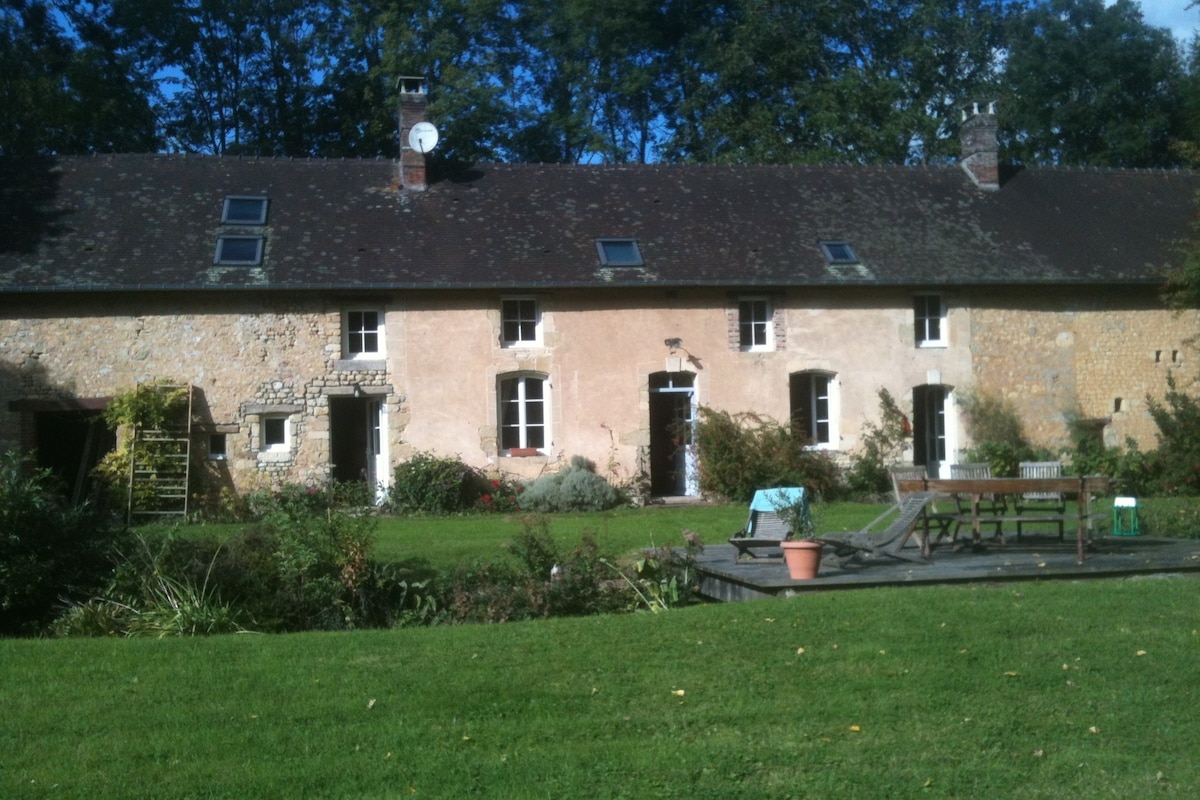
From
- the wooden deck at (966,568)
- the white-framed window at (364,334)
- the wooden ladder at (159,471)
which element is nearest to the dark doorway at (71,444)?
the wooden ladder at (159,471)

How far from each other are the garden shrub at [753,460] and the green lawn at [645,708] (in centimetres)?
1037

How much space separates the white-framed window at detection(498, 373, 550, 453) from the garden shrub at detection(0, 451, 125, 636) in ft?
31.3

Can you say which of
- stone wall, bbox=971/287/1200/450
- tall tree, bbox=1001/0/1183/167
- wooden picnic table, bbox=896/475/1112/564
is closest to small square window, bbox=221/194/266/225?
stone wall, bbox=971/287/1200/450

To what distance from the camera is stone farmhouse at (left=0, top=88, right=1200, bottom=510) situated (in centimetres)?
1872

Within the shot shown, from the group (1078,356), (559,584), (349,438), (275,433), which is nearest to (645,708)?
(559,584)

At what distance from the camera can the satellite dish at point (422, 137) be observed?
21125 millimetres

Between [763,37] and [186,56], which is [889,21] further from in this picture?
[186,56]

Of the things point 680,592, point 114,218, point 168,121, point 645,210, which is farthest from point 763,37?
point 680,592

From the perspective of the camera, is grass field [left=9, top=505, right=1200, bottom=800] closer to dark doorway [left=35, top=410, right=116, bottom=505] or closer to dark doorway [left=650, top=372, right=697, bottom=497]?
dark doorway [left=650, top=372, right=697, bottom=497]

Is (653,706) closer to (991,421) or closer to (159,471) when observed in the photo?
(159,471)

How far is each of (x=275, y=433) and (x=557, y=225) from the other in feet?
18.5

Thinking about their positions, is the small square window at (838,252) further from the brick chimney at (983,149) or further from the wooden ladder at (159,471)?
the wooden ladder at (159,471)

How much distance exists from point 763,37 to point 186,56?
1467 centimetres

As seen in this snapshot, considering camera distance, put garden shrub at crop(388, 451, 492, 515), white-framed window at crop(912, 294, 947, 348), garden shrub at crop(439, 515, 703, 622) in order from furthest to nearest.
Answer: white-framed window at crop(912, 294, 947, 348), garden shrub at crop(388, 451, 492, 515), garden shrub at crop(439, 515, 703, 622)
